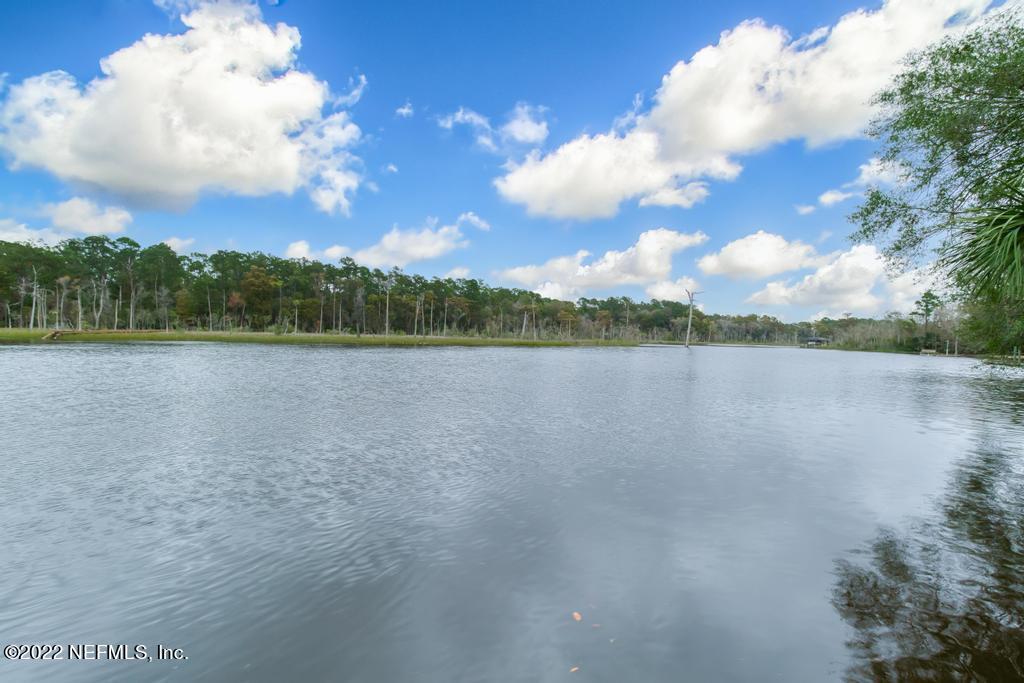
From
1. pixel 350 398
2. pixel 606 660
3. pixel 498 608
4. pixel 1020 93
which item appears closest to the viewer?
pixel 606 660

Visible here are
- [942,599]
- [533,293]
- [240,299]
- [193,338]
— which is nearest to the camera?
[942,599]

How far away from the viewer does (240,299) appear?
104m

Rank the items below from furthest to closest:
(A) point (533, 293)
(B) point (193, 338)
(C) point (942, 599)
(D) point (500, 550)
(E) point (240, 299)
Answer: (A) point (533, 293), (E) point (240, 299), (B) point (193, 338), (D) point (500, 550), (C) point (942, 599)

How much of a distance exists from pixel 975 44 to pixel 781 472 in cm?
1203

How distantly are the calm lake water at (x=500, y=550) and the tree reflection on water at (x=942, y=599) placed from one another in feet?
0.11

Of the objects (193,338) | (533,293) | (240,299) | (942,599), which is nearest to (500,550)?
(942,599)

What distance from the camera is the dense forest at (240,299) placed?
89.7 m

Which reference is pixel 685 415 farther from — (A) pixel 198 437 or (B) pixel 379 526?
(A) pixel 198 437

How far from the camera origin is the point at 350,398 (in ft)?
68.4

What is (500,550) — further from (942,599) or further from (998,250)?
(998,250)

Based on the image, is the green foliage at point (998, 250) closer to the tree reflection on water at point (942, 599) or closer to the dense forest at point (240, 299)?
the tree reflection on water at point (942, 599)

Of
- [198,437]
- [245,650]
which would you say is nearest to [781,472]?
[245,650]

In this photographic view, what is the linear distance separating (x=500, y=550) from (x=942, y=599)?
215 inches

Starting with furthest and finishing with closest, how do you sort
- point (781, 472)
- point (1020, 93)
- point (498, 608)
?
1. point (781, 472)
2. point (1020, 93)
3. point (498, 608)
